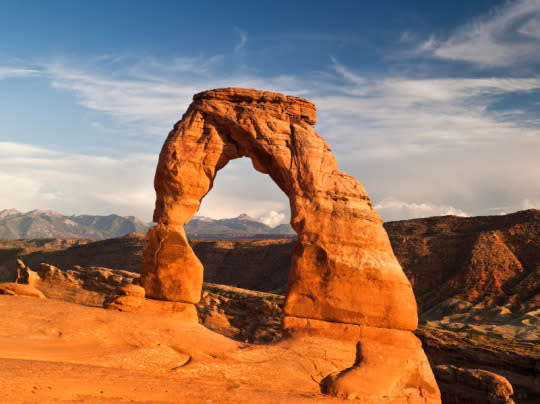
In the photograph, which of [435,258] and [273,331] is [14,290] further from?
[435,258]

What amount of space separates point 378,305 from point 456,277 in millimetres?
35189

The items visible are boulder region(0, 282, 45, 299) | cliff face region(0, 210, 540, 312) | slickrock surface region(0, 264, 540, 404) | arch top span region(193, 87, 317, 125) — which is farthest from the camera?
cliff face region(0, 210, 540, 312)

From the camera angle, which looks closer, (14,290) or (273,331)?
(14,290)

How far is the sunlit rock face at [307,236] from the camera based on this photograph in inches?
417

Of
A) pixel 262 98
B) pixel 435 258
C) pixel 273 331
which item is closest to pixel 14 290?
pixel 262 98

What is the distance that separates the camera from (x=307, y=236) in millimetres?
11375

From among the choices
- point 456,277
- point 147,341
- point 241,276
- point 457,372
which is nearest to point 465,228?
point 456,277

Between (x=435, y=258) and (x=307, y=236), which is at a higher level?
(x=307, y=236)

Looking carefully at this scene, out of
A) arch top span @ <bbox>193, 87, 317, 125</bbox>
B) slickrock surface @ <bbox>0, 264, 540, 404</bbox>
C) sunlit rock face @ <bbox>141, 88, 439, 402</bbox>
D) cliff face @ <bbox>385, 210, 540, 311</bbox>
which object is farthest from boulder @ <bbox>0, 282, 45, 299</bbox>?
cliff face @ <bbox>385, 210, 540, 311</bbox>

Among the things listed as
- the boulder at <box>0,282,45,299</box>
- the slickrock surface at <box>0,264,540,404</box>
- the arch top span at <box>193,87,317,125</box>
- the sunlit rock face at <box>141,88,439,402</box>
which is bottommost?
the slickrock surface at <box>0,264,540,404</box>

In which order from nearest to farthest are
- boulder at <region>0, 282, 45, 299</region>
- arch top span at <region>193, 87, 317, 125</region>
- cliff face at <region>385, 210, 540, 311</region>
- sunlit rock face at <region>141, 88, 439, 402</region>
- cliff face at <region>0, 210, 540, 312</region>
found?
1. sunlit rock face at <region>141, 88, 439, 402</region>
2. boulder at <region>0, 282, 45, 299</region>
3. arch top span at <region>193, 87, 317, 125</region>
4. cliff face at <region>385, 210, 540, 311</region>
5. cliff face at <region>0, 210, 540, 312</region>

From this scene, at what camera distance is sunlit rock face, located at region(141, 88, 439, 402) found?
417 inches

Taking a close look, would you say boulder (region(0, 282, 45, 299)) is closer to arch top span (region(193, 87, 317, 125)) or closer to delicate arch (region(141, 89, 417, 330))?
delicate arch (region(141, 89, 417, 330))

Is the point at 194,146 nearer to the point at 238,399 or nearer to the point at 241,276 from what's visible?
the point at 238,399
